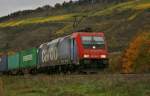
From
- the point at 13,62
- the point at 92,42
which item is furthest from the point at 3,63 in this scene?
the point at 92,42

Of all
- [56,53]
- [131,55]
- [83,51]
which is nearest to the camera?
[83,51]

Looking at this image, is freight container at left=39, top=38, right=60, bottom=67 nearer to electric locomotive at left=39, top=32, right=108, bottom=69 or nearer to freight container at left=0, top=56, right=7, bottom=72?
electric locomotive at left=39, top=32, right=108, bottom=69

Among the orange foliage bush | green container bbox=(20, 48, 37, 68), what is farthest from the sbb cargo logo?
the orange foliage bush

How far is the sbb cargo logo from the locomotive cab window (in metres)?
4.59

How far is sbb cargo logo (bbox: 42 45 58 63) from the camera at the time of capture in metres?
44.2

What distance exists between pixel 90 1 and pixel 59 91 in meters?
149

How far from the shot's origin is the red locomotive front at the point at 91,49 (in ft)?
127

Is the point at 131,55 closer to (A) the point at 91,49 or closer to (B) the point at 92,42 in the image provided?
(B) the point at 92,42

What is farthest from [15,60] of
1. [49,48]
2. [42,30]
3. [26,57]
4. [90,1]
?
[90,1]

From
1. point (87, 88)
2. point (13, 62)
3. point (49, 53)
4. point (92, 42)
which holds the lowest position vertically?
point (87, 88)

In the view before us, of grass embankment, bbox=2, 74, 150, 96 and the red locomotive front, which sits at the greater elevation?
the red locomotive front

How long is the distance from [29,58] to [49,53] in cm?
982

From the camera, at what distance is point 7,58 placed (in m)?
69.7

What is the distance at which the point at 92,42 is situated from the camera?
1572 inches
